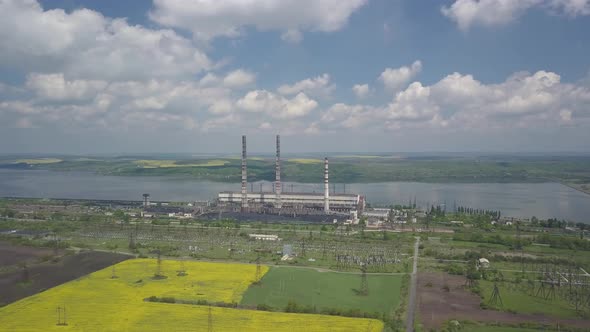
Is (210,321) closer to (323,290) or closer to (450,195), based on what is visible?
(323,290)

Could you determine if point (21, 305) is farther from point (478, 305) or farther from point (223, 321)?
point (478, 305)

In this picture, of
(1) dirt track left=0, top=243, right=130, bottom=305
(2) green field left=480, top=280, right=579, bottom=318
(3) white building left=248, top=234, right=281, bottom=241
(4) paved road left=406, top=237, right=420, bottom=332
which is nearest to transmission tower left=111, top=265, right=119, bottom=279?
(1) dirt track left=0, top=243, right=130, bottom=305

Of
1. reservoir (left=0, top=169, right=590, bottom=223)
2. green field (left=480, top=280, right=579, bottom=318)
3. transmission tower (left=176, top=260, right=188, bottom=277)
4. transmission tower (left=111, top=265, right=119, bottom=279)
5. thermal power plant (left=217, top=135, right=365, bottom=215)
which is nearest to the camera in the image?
green field (left=480, top=280, right=579, bottom=318)

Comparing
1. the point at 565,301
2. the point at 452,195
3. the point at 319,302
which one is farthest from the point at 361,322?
the point at 452,195

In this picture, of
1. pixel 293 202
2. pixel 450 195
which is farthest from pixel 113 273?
pixel 450 195

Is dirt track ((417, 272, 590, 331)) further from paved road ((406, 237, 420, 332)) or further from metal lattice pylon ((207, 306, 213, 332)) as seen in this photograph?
metal lattice pylon ((207, 306, 213, 332))
